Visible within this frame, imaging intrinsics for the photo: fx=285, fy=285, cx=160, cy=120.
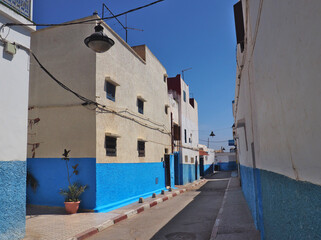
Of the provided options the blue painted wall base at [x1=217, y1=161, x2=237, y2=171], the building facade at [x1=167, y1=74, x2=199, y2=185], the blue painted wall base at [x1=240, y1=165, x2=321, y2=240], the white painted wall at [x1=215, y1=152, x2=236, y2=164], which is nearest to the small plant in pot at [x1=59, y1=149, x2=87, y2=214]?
the blue painted wall base at [x1=240, y1=165, x2=321, y2=240]

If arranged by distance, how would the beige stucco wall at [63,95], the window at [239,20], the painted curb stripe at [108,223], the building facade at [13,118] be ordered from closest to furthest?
the building facade at [13,118] < the painted curb stripe at [108,223] < the window at [239,20] < the beige stucco wall at [63,95]

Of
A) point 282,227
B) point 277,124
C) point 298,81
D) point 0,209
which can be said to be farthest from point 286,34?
point 0,209

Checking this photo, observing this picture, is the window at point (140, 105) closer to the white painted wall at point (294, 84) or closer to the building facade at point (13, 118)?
the building facade at point (13, 118)

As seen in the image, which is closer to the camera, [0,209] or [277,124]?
[277,124]

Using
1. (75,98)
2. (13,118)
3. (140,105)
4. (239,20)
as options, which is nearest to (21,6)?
(13,118)

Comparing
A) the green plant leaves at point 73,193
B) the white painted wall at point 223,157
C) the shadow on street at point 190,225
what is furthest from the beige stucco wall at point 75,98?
the white painted wall at point 223,157

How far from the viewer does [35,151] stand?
11219mm

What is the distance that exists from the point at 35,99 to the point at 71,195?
14.1 feet

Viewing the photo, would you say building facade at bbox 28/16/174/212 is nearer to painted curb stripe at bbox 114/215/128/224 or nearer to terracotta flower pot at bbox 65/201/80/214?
terracotta flower pot at bbox 65/201/80/214

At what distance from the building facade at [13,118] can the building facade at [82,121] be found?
3838mm

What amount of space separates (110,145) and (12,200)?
18.0ft

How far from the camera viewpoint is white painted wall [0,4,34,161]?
632 cm

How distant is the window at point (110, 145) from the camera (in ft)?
37.2

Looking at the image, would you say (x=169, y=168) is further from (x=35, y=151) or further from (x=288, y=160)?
(x=288, y=160)
